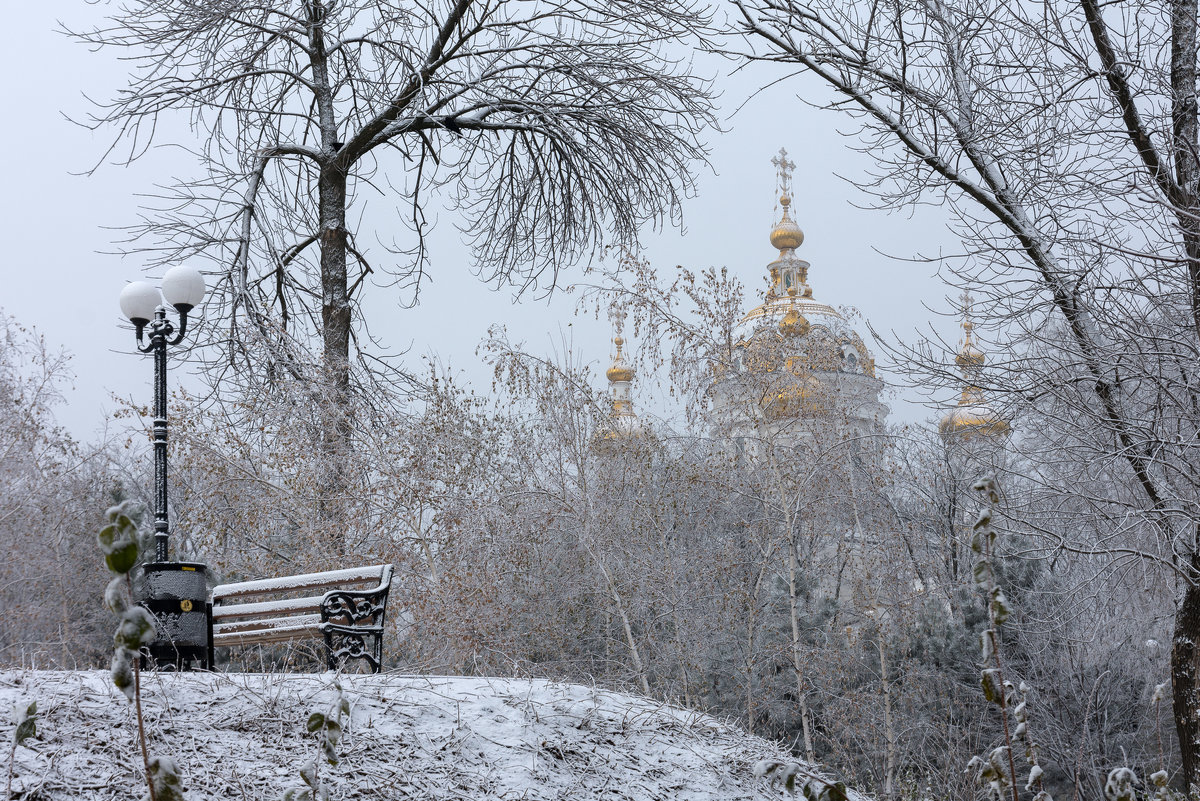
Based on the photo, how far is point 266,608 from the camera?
729 cm

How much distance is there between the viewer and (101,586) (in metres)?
18.8

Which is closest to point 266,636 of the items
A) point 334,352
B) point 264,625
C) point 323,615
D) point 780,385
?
point 264,625

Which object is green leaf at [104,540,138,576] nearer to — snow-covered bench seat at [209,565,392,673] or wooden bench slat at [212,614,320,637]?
snow-covered bench seat at [209,565,392,673]

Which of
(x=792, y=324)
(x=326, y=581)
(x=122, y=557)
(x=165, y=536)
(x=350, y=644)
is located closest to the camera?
(x=122, y=557)

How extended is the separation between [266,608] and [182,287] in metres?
3.09

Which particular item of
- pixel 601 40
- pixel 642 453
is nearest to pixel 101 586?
pixel 642 453

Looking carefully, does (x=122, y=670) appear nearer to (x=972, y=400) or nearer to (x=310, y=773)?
(x=310, y=773)

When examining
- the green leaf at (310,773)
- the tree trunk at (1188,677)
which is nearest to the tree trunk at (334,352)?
the tree trunk at (1188,677)

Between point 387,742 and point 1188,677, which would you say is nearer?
point 387,742

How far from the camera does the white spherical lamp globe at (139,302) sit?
8.88 meters

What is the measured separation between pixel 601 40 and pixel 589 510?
5.38 metres

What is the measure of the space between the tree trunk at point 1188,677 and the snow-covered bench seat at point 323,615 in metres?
5.90

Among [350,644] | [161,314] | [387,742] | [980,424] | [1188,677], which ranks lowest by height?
[1188,677]

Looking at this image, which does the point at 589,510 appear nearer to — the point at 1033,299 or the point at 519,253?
the point at 519,253
